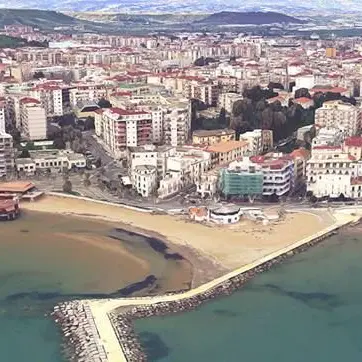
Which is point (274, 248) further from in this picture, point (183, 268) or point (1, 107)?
point (1, 107)

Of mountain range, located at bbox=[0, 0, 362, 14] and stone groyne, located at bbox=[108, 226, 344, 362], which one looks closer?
stone groyne, located at bbox=[108, 226, 344, 362]

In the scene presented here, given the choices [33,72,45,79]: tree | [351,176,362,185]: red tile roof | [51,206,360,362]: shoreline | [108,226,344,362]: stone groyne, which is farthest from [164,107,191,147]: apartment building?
[33,72,45,79]: tree

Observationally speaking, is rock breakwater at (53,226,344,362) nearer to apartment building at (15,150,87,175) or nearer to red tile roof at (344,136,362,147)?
red tile roof at (344,136,362,147)

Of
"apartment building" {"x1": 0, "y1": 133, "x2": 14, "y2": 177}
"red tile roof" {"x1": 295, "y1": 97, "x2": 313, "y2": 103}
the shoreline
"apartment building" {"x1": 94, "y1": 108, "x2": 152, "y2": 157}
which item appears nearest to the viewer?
the shoreline

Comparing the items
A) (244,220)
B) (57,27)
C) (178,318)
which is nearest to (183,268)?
(178,318)

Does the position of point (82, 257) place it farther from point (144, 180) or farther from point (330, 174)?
point (330, 174)

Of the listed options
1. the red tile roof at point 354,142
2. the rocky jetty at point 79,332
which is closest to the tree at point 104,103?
the red tile roof at point 354,142
